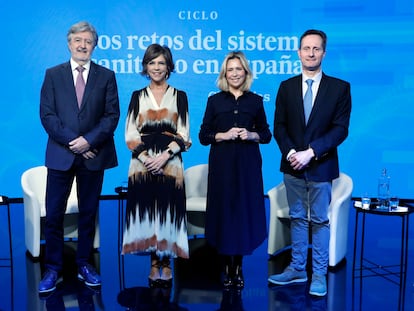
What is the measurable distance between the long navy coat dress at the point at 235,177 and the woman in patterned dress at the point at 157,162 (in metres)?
0.20

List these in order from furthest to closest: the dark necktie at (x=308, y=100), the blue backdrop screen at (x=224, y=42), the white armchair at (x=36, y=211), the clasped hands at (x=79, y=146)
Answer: the blue backdrop screen at (x=224, y=42), the white armchair at (x=36, y=211), the dark necktie at (x=308, y=100), the clasped hands at (x=79, y=146)

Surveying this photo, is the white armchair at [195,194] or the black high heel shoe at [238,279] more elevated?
the white armchair at [195,194]

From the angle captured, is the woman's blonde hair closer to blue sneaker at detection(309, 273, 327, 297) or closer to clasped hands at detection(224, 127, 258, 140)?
clasped hands at detection(224, 127, 258, 140)

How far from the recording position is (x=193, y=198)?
15.0 ft

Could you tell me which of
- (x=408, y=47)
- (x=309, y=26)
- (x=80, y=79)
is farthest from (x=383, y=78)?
(x=80, y=79)

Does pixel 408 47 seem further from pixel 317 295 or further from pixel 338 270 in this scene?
pixel 317 295

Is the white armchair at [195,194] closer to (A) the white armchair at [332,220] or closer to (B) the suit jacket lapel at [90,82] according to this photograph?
(A) the white armchair at [332,220]

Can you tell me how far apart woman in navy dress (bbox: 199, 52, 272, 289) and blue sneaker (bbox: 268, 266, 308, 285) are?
0.35 metres

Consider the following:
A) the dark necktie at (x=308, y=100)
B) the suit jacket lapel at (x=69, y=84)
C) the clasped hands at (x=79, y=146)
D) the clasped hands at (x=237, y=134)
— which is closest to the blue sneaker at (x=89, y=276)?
the clasped hands at (x=79, y=146)

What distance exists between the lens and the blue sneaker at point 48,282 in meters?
3.37

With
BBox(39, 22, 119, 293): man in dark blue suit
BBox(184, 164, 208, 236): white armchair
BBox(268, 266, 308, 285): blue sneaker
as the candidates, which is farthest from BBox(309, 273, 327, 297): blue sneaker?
BBox(39, 22, 119, 293): man in dark blue suit

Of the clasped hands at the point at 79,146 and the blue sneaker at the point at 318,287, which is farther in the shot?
the blue sneaker at the point at 318,287

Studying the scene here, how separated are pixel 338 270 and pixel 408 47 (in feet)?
10.9

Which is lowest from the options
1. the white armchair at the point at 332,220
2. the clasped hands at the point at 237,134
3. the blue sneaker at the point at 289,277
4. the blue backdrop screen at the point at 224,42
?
the blue sneaker at the point at 289,277
